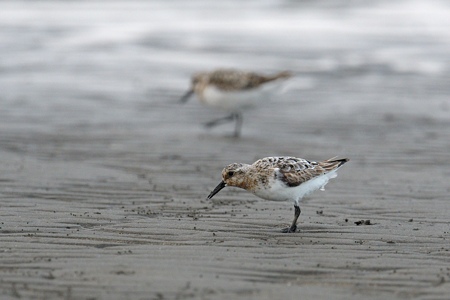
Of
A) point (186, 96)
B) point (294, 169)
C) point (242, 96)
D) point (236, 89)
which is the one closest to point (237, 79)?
point (236, 89)

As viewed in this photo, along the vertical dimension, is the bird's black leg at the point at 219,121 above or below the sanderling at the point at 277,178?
below

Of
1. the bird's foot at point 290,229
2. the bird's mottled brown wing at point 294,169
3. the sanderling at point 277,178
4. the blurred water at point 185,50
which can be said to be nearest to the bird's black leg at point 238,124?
the blurred water at point 185,50

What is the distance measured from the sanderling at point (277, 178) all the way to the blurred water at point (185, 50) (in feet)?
20.8

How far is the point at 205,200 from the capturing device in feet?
31.3

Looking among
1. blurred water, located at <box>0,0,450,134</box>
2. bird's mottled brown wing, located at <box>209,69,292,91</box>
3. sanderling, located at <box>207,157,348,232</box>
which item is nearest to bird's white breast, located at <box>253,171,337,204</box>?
sanderling, located at <box>207,157,348,232</box>

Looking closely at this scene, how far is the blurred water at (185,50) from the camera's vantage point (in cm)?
1630

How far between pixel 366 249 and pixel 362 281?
999mm

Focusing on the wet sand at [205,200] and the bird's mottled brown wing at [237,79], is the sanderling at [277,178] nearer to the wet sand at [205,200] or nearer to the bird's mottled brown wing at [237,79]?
the wet sand at [205,200]

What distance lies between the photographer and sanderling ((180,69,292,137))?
14539 mm

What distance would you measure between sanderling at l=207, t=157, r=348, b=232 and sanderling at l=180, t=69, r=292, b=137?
236 inches

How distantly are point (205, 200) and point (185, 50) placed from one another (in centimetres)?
1230

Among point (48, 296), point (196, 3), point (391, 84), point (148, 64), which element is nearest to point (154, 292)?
point (48, 296)

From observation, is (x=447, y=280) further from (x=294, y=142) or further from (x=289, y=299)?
(x=294, y=142)

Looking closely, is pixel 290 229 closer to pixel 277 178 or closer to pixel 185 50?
pixel 277 178
